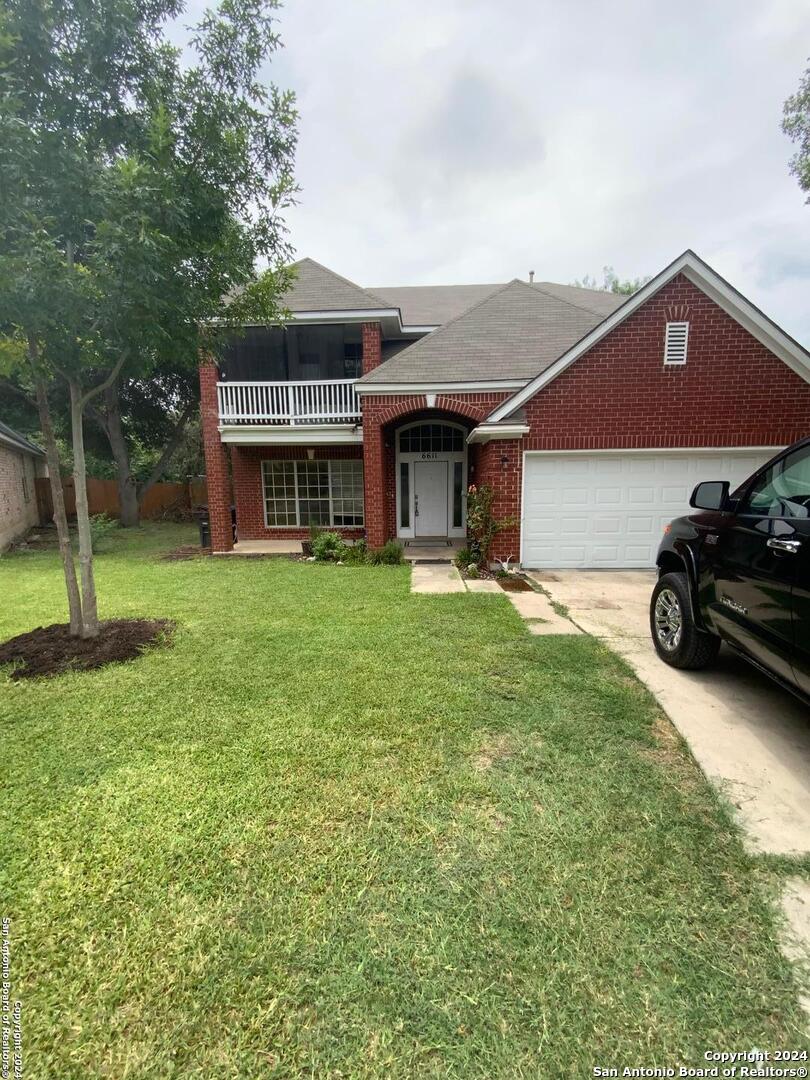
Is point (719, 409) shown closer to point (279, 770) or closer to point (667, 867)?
point (667, 867)

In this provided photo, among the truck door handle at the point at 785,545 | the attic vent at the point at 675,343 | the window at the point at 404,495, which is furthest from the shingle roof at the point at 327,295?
the truck door handle at the point at 785,545

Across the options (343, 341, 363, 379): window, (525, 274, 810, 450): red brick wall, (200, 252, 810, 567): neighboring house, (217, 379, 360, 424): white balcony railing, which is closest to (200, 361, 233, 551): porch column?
(200, 252, 810, 567): neighboring house

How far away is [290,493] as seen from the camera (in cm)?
1376

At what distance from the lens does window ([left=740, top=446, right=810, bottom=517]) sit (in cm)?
313

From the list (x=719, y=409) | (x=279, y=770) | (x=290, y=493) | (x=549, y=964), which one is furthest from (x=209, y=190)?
(x=290, y=493)

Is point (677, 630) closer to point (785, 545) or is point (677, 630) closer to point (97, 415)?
point (785, 545)

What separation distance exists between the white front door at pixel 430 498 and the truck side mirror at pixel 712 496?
8.98 metres

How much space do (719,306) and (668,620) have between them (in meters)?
6.64

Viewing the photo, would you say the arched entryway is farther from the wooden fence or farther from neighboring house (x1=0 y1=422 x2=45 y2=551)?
the wooden fence

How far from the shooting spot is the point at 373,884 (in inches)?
87.4

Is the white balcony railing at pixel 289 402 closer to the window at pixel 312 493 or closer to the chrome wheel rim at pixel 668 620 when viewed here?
the window at pixel 312 493

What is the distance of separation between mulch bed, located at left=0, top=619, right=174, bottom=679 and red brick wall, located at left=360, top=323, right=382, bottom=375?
8.13m

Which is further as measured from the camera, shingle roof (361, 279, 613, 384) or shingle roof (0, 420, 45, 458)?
shingle roof (0, 420, 45, 458)

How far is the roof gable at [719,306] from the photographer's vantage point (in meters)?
8.12
